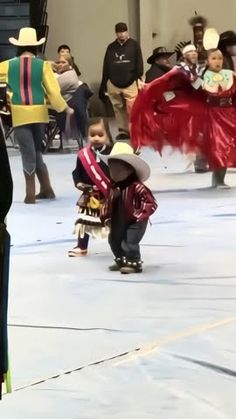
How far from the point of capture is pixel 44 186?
21.8 feet

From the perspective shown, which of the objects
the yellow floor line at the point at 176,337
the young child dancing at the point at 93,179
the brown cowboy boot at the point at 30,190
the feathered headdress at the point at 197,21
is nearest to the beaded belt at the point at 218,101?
the brown cowboy boot at the point at 30,190

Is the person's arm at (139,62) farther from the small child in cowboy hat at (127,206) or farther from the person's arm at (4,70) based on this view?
the small child in cowboy hat at (127,206)

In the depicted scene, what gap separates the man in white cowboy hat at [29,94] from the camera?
20.9 ft

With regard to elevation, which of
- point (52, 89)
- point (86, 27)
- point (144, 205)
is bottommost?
point (144, 205)

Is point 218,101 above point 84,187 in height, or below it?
above

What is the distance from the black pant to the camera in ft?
13.7

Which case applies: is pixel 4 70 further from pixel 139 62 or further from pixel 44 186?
pixel 139 62

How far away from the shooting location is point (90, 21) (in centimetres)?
1428

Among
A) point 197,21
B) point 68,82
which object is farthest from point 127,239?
point 197,21

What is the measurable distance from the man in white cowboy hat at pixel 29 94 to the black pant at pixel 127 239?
2.25 meters

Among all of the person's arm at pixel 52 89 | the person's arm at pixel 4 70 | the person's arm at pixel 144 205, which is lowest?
the person's arm at pixel 144 205

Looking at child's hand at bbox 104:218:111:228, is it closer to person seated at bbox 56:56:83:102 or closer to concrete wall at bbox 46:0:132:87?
person seated at bbox 56:56:83:102

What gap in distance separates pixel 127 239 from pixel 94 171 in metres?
0.41

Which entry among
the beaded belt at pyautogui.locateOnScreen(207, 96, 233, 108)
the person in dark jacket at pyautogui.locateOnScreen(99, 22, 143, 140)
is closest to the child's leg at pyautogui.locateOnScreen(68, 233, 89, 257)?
the beaded belt at pyautogui.locateOnScreen(207, 96, 233, 108)
